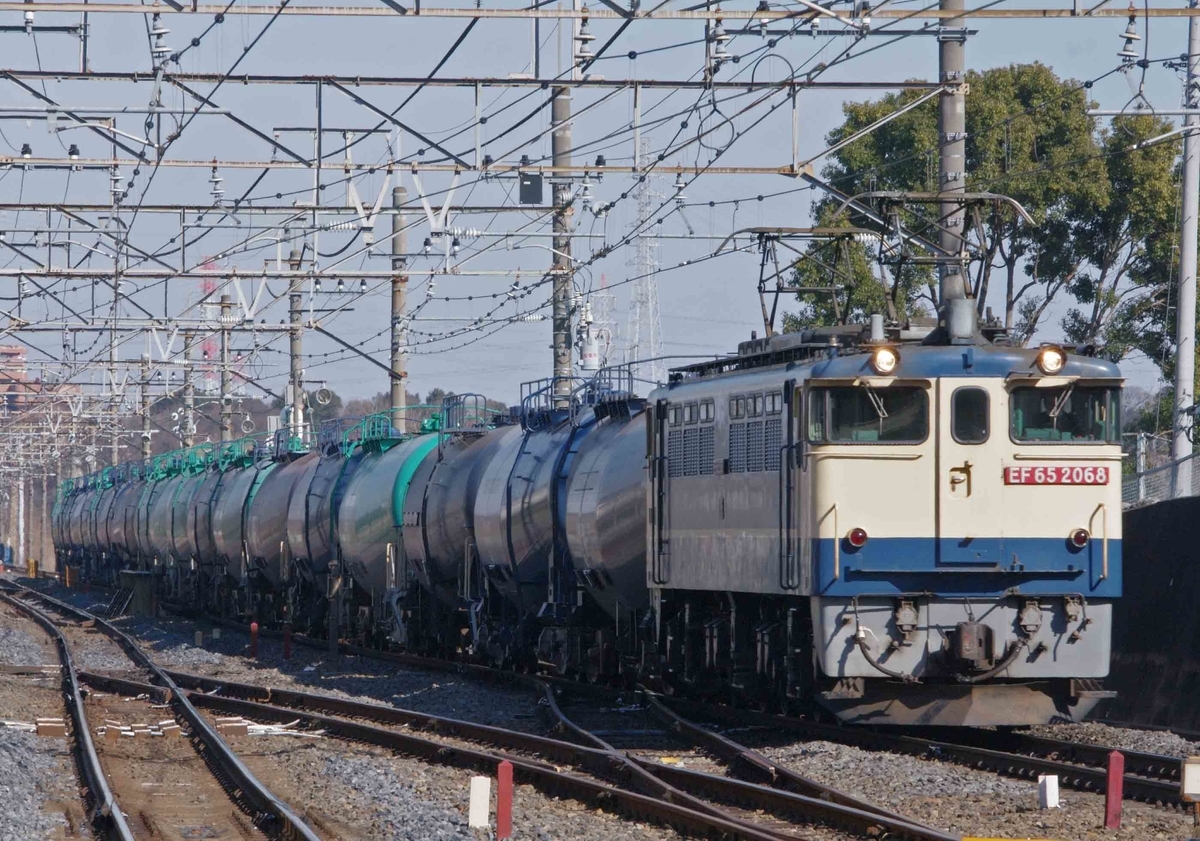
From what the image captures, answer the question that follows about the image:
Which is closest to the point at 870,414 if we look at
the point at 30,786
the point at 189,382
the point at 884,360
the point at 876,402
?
the point at 876,402

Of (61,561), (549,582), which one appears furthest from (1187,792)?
(61,561)

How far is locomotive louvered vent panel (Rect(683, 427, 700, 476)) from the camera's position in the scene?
701 inches

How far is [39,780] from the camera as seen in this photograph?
15.2 metres

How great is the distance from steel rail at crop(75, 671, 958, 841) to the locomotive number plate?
11.3 ft

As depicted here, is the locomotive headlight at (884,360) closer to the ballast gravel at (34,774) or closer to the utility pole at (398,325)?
the ballast gravel at (34,774)

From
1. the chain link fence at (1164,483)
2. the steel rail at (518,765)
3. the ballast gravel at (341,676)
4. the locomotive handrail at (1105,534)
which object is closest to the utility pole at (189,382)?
the ballast gravel at (341,676)

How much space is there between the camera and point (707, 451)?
1755 centimetres

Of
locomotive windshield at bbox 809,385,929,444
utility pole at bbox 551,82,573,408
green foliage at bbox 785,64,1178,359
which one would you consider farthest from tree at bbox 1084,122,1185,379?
locomotive windshield at bbox 809,385,929,444

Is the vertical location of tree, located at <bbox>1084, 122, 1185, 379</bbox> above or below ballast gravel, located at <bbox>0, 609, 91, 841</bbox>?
above

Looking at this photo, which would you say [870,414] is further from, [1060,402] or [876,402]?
[1060,402]

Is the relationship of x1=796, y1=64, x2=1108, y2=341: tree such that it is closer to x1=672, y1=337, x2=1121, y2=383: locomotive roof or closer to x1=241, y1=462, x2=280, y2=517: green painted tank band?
x1=241, y1=462, x2=280, y2=517: green painted tank band

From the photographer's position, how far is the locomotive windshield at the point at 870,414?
15.1 metres

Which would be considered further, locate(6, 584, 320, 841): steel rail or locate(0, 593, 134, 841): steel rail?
locate(0, 593, 134, 841): steel rail

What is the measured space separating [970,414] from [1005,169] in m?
20.4
